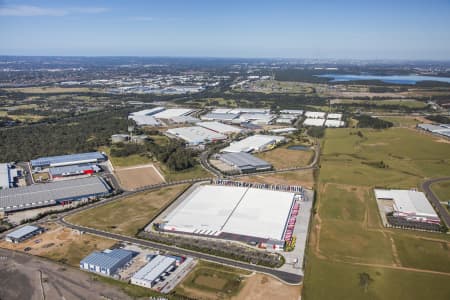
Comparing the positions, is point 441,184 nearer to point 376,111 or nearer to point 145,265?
point 145,265

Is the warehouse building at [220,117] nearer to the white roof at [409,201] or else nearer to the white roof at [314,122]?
the white roof at [314,122]

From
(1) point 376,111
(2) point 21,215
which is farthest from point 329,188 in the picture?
(1) point 376,111

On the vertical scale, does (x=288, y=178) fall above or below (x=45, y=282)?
above

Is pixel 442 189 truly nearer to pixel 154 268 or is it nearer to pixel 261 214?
pixel 261 214

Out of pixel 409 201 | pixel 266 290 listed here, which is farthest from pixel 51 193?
pixel 409 201

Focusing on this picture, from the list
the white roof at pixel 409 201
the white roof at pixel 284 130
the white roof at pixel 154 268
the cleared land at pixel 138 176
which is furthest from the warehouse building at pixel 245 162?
the white roof at pixel 154 268
